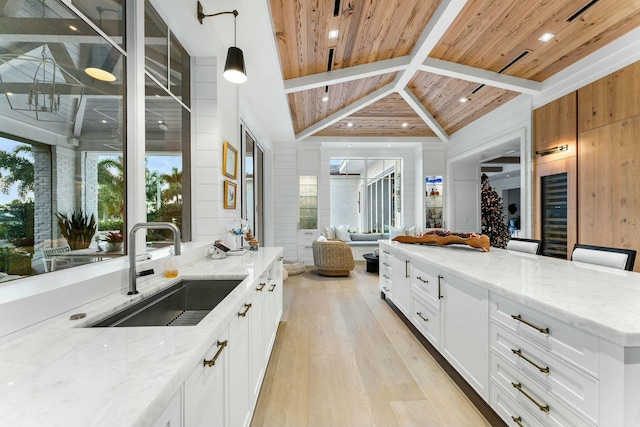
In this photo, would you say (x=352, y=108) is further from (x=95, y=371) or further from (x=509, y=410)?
(x=95, y=371)

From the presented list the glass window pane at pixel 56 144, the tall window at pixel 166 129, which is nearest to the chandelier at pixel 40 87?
the glass window pane at pixel 56 144

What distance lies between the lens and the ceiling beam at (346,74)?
13.0ft

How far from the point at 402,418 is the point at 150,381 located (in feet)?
5.33

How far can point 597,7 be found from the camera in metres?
2.77

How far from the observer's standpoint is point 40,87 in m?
1.16

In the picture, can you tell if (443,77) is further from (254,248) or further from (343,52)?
(254,248)

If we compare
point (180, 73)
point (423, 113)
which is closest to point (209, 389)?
point (180, 73)

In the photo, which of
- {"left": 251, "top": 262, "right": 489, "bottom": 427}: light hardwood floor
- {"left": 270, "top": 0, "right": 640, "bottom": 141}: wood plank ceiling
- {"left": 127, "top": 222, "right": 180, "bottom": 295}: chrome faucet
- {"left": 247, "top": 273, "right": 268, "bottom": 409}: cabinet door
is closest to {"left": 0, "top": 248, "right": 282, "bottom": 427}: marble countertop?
{"left": 127, "top": 222, "right": 180, "bottom": 295}: chrome faucet

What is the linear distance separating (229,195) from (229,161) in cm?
36

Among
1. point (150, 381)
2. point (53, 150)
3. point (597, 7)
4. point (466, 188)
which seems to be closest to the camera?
point (150, 381)

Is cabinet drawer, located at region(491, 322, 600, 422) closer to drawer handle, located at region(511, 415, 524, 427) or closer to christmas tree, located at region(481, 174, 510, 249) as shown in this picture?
drawer handle, located at region(511, 415, 524, 427)

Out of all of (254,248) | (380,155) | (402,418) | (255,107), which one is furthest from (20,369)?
(380,155)

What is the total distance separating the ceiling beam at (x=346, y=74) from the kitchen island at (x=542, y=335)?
2920 millimetres

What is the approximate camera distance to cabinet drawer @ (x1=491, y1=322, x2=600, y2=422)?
100 centimetres
